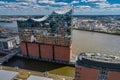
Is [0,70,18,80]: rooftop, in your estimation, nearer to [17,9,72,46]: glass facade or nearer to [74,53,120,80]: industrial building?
[74,53,120,80]: industrial building

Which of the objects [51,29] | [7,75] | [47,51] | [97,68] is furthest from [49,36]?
[97,68]

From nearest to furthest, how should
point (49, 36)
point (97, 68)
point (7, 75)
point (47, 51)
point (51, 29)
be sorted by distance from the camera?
point (97, 68)
point (7, 75)
point (51, 29)
point (49, 36)
point (47, 51)

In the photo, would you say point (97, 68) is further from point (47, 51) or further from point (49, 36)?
point (47, 51)

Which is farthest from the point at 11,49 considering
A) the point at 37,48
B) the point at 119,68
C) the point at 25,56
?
the point at 119,68

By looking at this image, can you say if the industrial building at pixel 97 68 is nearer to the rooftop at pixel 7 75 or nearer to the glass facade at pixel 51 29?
the glass facade at pixel 51 29

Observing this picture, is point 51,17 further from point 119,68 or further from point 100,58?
point 119,68

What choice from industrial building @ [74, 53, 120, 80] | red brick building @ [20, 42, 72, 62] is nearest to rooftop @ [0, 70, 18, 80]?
industrial building @ [74, 53, 120, 80]

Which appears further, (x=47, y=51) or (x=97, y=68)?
(x=47, y=51)
